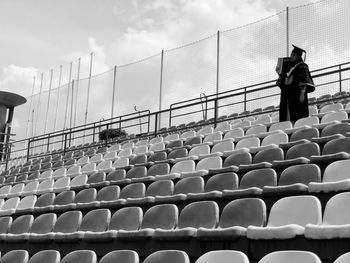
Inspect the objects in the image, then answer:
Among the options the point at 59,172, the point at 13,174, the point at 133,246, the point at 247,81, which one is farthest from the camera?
the point at 247,81

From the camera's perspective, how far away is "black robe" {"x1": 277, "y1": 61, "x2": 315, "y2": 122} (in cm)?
532

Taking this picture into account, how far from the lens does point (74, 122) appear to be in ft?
50.9

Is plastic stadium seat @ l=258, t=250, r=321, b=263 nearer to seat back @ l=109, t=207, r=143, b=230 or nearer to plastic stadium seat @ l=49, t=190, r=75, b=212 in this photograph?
seat back @ l=109, t=207, r=143, b=230

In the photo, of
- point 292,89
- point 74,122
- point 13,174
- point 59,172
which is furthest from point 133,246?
point 74,122

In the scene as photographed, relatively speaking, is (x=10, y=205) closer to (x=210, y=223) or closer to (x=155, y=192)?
(x=155, y=192)

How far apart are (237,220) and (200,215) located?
310 millimetres

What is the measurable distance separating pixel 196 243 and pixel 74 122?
13.0 metres

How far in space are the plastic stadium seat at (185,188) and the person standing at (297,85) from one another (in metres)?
1.86

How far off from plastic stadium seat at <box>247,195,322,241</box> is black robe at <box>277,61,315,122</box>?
8.62ft

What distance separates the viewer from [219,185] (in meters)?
3.78

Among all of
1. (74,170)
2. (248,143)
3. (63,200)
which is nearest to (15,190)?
(74,170)

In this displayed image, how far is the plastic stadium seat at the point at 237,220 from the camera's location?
109 inches

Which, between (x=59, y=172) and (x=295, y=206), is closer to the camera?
(x=295, y=206)

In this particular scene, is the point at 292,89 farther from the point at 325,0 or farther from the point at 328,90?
the point at 325,0
